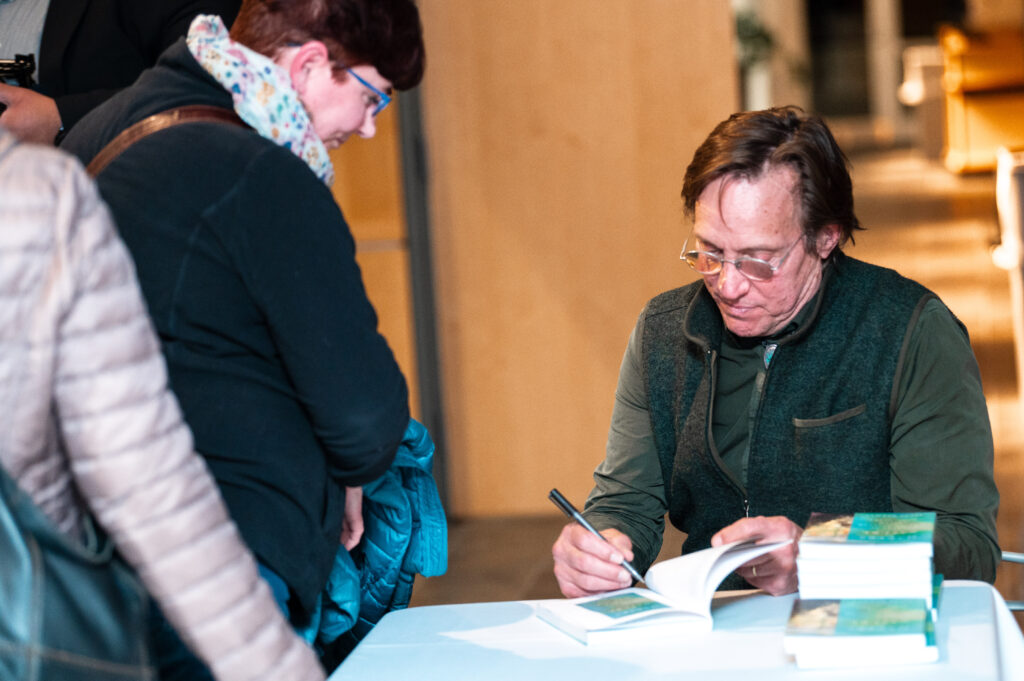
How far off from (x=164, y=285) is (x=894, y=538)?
898mm

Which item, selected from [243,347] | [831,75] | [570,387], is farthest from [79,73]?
[831,75]

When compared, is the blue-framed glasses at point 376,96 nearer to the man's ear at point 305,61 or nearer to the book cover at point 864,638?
the man's ear at point 305,61

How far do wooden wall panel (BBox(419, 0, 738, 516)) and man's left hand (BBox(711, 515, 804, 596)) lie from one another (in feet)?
8.56

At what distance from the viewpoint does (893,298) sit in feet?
6.12

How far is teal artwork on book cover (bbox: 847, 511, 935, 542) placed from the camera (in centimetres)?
140

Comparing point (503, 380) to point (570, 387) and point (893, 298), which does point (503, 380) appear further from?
point (893, 298)

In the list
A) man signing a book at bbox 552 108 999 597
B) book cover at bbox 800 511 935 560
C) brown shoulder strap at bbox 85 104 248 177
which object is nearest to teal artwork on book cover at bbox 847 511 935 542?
book cover at bbox 800 511 935 560

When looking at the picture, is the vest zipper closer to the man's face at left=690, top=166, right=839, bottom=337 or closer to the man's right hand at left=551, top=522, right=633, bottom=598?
the man's face at left=690, top=166, right=839, bottom=337

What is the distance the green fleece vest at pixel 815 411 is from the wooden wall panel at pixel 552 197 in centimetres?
221

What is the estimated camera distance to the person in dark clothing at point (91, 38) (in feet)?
7.19

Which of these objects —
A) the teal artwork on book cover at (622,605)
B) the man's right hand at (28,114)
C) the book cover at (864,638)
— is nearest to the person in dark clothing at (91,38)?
the man's right hand at (28,114)

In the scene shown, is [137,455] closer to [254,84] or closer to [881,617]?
[254,84]

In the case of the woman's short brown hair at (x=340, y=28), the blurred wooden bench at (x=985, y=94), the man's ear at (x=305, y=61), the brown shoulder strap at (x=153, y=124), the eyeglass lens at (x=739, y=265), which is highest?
the woman's short brown hair at (x=340, y=28)

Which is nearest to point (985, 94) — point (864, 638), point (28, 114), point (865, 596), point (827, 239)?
point (827, 239)
